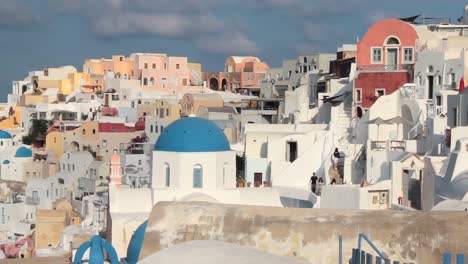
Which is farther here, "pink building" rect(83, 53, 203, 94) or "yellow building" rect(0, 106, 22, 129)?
"pink building" rect(83, 53, 203, 94)

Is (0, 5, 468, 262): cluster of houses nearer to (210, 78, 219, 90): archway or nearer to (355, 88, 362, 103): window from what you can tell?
(355, 88, 362, 103): window

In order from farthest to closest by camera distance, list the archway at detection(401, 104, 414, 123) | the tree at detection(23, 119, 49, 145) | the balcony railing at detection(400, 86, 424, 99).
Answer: the tree at detection(23, 119, 49, 145) → the balcony railing at detection(400, 86, 424, 99) → the archway at detection(401, 104, 414, 123)

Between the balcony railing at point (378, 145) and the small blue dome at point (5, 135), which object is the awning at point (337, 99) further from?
the small blue dome at point (5, 135)

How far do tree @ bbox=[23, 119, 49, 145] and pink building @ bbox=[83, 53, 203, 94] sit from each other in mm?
9476

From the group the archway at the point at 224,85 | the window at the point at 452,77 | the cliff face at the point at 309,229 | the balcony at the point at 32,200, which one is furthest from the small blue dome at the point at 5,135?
the cliff face at the point at 309,229

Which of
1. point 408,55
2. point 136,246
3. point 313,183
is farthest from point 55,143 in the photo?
point 136,246

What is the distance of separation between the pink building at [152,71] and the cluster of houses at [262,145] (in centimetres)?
65

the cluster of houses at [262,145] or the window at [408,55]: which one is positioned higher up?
the window at [408,55]

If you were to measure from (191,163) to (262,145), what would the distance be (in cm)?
1424

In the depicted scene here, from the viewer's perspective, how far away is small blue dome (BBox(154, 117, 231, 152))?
1845 cm

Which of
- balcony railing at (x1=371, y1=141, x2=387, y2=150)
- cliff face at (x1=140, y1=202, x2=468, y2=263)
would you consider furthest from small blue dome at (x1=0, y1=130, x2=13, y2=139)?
cliff face at (x1=140, y1=202, x2=468, y2=263)

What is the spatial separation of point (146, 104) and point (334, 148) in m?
24.1

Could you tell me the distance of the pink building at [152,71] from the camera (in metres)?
62.4

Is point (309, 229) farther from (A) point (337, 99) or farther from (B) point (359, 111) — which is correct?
(A) point (337, 99)
